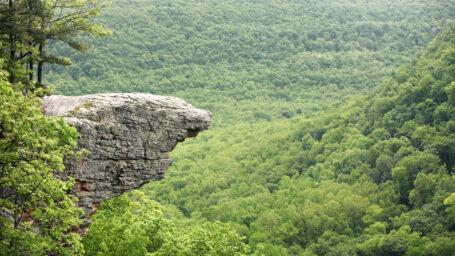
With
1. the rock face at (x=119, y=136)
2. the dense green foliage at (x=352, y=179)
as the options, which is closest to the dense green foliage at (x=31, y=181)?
the rock face at (x=119, y=136)

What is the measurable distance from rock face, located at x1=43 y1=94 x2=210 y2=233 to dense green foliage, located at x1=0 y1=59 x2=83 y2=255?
5.89 ft

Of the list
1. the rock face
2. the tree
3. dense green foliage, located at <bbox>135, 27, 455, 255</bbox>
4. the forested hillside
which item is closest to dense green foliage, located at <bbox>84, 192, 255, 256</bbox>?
the forested hillside

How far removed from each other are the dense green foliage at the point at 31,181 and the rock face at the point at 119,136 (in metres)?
1.80

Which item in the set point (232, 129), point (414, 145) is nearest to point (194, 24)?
point (232, 129)

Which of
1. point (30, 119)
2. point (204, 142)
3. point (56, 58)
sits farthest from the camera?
point (204, 142)

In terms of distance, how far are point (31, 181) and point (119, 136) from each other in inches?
202

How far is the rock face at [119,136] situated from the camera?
2078 cm

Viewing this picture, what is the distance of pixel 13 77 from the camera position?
22125 millimetres

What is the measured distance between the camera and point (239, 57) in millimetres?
186125

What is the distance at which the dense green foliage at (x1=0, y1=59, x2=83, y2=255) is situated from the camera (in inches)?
666

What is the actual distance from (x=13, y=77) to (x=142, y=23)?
553 ft

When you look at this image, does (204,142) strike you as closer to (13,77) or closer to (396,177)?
(396,177)

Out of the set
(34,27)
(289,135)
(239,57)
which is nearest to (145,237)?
(34,27)

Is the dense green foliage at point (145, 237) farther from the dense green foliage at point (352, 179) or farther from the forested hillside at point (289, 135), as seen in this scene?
the dense green foliage at point (352, 179)
